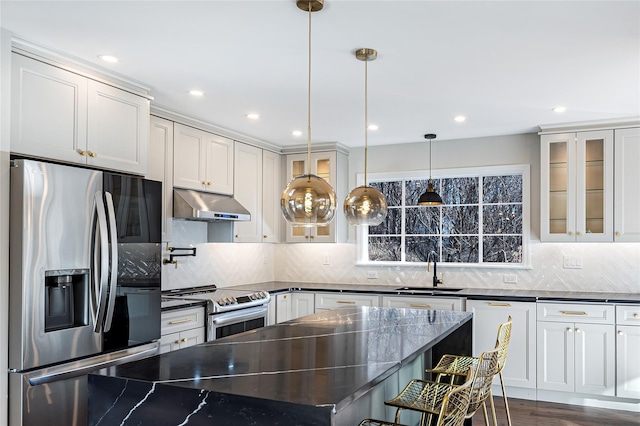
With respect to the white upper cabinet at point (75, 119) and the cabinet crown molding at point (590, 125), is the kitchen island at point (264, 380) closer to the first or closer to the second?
the white upper cabinet at point (75, 119)

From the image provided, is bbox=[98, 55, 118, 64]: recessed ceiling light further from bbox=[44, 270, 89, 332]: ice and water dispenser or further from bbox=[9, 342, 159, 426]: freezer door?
bbox=[9, 342, 159, 426]: freezer door

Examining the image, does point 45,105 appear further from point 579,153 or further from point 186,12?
point 579,153

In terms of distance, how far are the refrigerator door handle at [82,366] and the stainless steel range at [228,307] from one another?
2.65ft

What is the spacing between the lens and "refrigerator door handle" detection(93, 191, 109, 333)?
3.19 metres

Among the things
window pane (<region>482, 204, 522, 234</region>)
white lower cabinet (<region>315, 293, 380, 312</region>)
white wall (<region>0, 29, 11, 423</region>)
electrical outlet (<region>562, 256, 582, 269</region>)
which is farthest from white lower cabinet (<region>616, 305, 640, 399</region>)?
white wall (<region>0, 29, 11, 423</region>)

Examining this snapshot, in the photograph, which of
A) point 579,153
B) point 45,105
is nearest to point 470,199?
point 579,153

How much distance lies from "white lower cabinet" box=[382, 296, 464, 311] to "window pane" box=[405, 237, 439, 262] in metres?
0.84

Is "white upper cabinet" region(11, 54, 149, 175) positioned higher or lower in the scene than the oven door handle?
higher

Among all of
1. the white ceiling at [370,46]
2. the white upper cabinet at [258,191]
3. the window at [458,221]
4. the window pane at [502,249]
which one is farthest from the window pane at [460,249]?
the white upper cabinet at [258,191]

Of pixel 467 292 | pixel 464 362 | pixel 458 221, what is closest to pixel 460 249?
pixel 458 221

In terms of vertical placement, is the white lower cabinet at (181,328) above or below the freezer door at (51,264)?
below

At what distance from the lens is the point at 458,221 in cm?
586

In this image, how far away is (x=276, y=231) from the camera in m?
6.17

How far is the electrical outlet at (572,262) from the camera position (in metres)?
5.22
